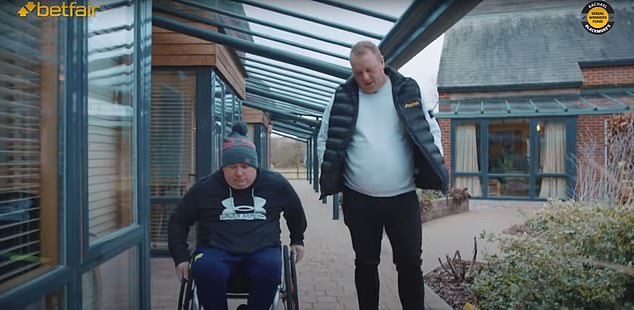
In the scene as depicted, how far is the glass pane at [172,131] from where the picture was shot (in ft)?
16.0

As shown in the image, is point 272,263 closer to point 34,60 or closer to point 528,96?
point 34,60

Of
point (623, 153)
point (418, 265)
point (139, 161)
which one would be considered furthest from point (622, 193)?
point (139, 161)

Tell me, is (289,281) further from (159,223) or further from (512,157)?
Answer: (512,157)

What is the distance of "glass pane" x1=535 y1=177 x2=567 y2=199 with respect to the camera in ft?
35.8

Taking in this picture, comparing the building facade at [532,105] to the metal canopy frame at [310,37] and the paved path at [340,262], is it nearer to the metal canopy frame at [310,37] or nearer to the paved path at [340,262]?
the paved path at [340,262]

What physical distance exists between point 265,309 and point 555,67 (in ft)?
39.0

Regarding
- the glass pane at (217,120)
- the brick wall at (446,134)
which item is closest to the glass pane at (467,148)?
the brick wall at (446,134)

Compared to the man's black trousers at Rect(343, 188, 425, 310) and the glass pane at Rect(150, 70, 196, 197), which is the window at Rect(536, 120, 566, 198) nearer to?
the glass pane at Rect(150, 70, 196, 197)

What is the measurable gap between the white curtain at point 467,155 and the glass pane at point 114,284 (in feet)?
32.6

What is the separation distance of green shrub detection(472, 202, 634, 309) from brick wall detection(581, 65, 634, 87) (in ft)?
31.2

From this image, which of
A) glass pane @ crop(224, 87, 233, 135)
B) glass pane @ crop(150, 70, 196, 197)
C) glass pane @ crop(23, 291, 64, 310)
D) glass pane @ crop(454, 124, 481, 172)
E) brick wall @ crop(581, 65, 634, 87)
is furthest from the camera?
glass pane @ crop(454, 124, 481, 172)

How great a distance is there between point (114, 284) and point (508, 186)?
10.4 meters

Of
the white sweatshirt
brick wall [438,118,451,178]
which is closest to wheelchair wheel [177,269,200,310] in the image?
the white sweatshirt

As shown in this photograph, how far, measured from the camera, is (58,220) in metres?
1.84
